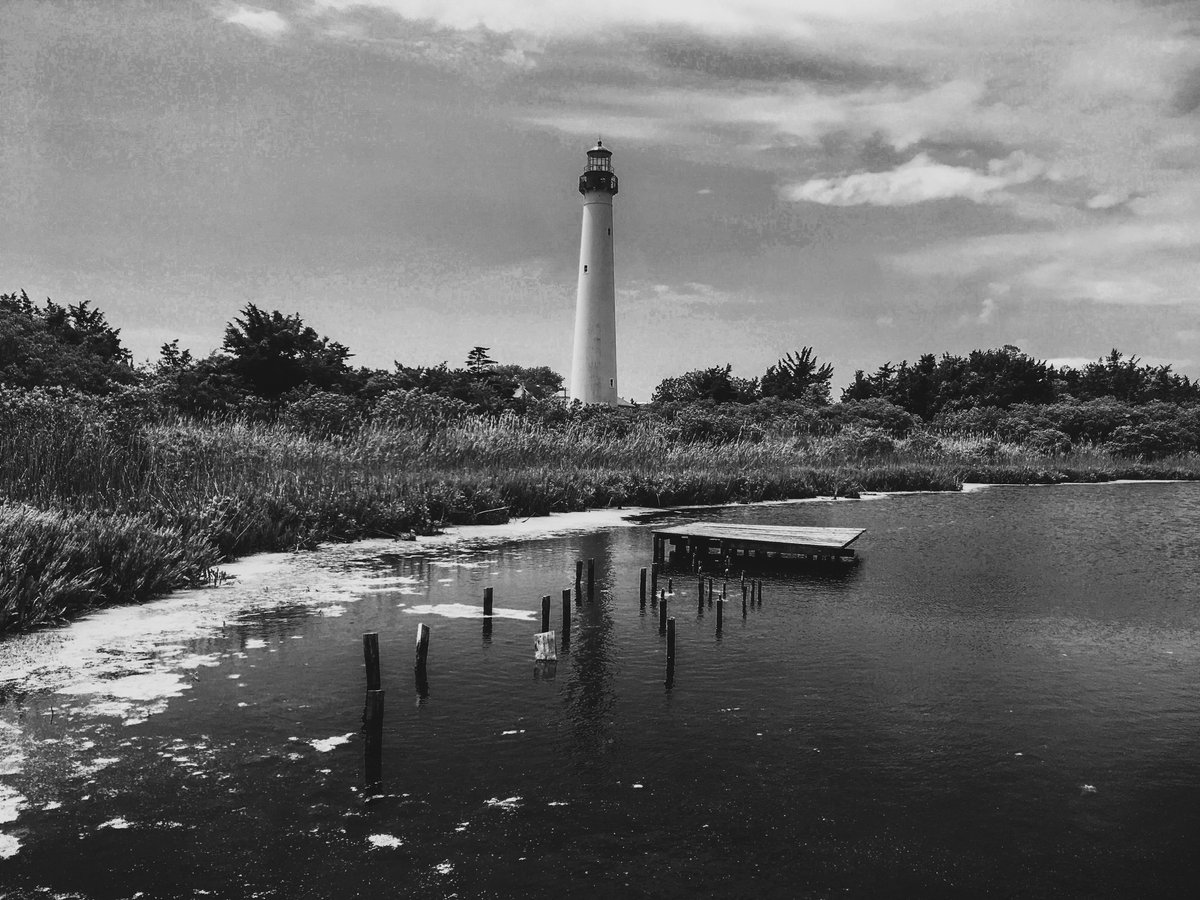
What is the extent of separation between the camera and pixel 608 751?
5.67 meters

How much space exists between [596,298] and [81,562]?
1646 inches

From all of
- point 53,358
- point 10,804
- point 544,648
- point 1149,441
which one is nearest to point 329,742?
point 10,804

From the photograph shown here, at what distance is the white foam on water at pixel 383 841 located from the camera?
4.48 metres

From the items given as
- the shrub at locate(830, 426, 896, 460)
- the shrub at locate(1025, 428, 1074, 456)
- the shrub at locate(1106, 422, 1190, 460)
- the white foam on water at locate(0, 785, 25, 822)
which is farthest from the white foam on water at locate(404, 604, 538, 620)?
the shrub at locate(1106, 422, 1190, 460)

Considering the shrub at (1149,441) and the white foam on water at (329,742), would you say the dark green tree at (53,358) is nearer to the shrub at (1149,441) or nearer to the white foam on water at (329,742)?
the white foam on water at (329,742)

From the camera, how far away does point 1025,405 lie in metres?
49.2

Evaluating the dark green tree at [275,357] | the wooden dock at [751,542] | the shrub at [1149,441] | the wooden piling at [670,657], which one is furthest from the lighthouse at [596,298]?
the wooden piling at [670,657]

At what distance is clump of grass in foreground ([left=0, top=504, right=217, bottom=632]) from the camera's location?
839cm

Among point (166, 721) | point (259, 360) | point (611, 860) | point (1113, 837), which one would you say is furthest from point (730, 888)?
point (259, 360)

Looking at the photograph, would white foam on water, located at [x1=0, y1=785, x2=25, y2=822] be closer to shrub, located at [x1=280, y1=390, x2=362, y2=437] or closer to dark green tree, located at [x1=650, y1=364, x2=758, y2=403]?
shrub, located at [x1=280, y1=390, x2=362, y2=437]

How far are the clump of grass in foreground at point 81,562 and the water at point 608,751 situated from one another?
1.27 ft

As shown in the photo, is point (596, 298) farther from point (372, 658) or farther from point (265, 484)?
point (372, 658)

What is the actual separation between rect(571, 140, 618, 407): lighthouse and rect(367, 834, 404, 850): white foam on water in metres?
45.1

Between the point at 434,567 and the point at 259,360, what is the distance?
25.1 meters
